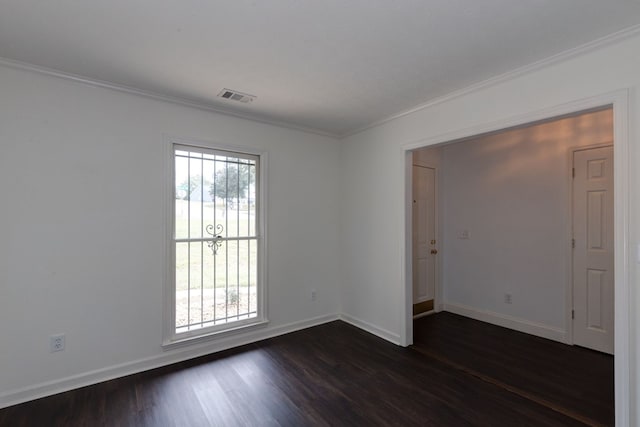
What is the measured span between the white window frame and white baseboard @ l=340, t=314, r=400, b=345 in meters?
1.16

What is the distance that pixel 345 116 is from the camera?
11.6 ft

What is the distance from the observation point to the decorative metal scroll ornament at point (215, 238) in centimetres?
327

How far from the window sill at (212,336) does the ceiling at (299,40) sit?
2.40m

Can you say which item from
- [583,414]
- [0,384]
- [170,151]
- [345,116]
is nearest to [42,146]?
[170,151]

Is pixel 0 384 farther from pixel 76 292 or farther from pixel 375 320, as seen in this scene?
pixel 375 320

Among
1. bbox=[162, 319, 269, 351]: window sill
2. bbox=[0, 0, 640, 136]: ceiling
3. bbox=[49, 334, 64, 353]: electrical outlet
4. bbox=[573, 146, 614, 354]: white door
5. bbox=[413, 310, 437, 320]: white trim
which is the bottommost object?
bbox=[413, 310, 437, 320]: white trim

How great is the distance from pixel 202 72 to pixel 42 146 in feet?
4.61

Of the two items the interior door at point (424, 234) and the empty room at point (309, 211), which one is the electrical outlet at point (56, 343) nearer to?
the empty room at point (309, 211)

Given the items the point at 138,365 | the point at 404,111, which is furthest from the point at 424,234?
the point at 138,365

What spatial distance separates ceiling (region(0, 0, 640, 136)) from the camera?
171 centimetres

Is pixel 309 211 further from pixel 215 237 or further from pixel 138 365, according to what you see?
pixel 138 365

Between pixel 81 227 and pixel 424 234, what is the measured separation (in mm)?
3996

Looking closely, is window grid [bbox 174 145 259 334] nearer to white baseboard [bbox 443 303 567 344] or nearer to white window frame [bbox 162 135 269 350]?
white window frame [bbox 162 135 269 350]

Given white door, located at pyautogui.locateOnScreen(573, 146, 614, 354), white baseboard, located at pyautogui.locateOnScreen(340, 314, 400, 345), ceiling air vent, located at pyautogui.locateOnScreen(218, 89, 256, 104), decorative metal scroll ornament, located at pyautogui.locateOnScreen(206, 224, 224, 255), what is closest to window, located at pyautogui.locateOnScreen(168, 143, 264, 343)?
decorative metal scroll ornament, located at pyautogui.locateOnScreen(206, 224, 224, 255)
